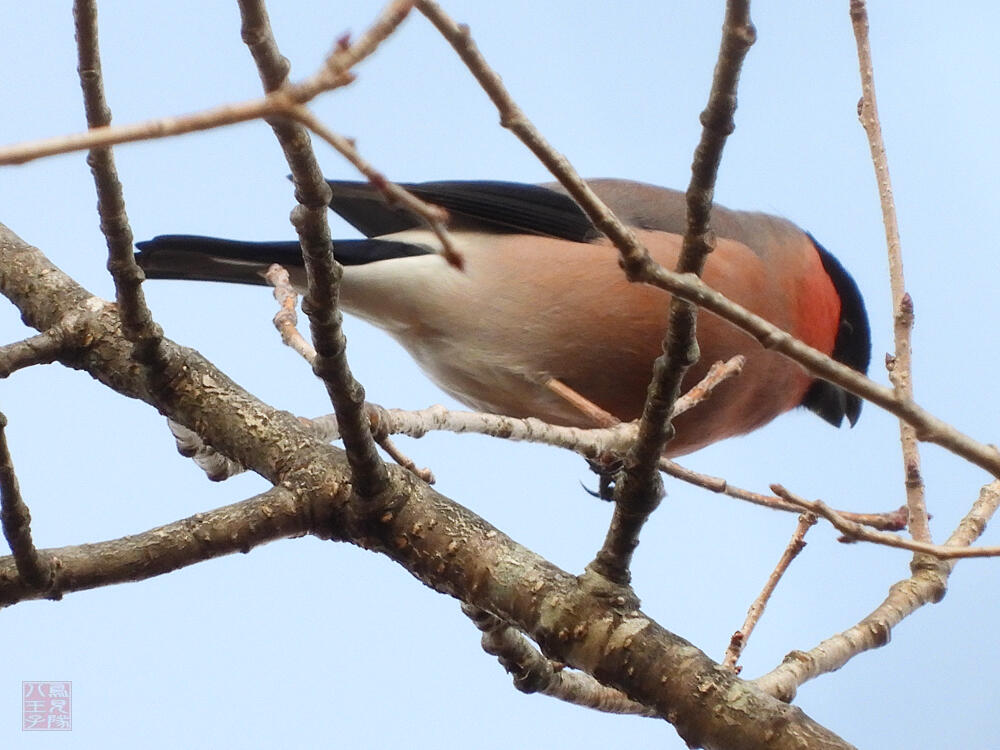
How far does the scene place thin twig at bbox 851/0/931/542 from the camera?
1610 millimetres

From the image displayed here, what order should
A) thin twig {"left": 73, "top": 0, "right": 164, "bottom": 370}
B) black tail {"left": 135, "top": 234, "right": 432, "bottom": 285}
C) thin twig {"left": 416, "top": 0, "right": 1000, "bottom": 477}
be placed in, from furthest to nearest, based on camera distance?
1. black tail {"left": 135, "top": 234, "right": 432, "bottom": 285}
2. thin twig {"left": 73, "top": 0, "right": 164, "bottom": 370}
3. thin twig {"left": 416, "top": 0, "right": 1000, "bottom": 477}

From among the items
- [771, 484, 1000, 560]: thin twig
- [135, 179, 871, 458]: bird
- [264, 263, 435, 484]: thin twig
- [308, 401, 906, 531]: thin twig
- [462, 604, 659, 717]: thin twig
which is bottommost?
[771, 484, 1000, 560]: thin twig

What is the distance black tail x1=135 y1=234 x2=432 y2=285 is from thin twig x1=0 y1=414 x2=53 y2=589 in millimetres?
1134

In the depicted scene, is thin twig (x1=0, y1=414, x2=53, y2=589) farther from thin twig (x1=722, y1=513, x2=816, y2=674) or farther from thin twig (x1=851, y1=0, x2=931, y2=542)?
thin twig (x1=851, y1=0, x2=931, y2=542)

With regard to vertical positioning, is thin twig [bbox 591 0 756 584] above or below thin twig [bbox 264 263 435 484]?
below

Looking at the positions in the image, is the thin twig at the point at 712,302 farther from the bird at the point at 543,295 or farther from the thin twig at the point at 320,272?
the bird at the point at 543,295

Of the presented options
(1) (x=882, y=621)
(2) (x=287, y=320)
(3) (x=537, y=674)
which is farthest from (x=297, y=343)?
(1) (x=882, y=621)

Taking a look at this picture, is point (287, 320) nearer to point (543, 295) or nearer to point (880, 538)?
point (880, 538)

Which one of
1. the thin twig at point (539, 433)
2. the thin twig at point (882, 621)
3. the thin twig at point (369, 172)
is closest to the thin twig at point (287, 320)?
the thin twig at point (539, 433)

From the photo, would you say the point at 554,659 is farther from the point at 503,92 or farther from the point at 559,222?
the point at 559,222

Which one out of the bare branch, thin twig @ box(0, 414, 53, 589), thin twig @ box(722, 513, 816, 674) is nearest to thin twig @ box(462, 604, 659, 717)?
thin twig @ box(722, 513, 816, 674)

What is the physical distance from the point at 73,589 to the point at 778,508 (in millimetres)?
875

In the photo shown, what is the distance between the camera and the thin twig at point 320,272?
94cm

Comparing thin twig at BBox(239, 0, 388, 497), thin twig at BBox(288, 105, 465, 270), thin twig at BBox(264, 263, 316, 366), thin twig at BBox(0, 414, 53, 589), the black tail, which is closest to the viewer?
thin twig at BBox(288, 105, 465, 270)
